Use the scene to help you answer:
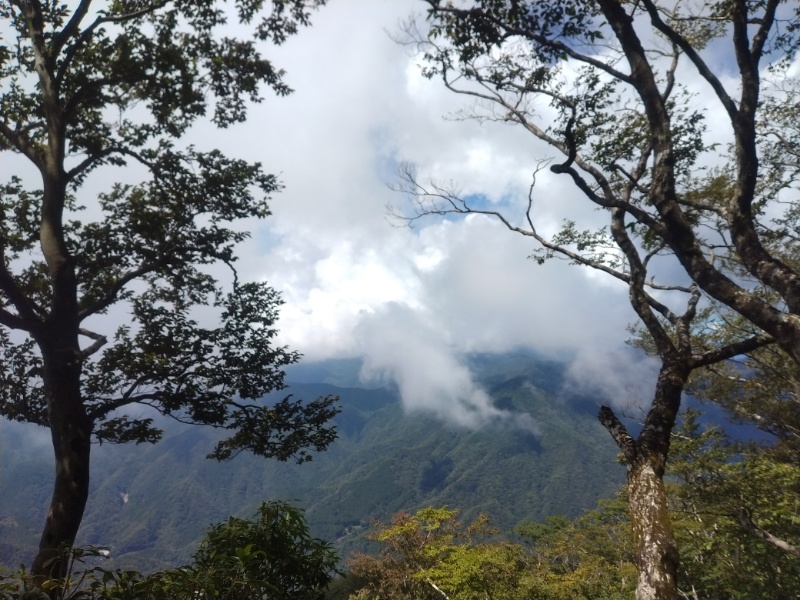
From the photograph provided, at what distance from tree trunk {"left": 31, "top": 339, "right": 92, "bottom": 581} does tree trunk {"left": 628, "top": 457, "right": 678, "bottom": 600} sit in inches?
257

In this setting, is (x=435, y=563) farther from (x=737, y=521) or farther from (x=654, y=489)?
(x=654, y=489)

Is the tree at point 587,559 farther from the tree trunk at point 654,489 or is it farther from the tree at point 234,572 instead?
the tree at point 234,572

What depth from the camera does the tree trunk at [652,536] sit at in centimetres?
395

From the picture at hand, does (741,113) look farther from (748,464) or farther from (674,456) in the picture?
(674,456)

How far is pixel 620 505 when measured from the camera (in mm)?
29625

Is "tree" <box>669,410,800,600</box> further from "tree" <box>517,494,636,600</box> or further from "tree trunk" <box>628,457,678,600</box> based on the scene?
"tree trunk" <box>628,457,678,600</box>

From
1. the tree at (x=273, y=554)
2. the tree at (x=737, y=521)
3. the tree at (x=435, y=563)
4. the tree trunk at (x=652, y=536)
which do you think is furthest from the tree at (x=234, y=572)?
the tree at (x=737, y=521)

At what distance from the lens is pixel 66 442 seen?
19.3 ft

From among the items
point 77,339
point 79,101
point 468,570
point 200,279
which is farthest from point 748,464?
point 79,101

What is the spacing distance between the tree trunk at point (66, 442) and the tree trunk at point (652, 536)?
6.53 metres

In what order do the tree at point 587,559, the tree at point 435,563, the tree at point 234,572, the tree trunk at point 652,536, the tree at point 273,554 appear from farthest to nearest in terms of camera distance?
the tree at point 587,559 → the tree at point 435,563 → the tree trunk at point 652,536 → the tree at point 273,554 → the tree at point 234,572

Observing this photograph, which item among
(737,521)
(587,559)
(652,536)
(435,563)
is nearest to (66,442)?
(652,536)

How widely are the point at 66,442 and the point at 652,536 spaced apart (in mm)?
6943

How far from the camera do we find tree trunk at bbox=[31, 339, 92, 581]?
5648mm
